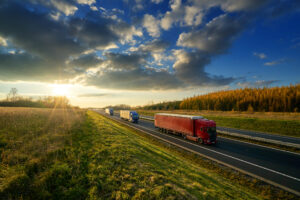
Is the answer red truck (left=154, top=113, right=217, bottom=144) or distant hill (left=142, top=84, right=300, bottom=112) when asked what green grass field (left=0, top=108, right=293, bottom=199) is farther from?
distant hill (left=142, top=84, right=300, bottom=112)

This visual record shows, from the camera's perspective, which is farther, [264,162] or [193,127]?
[193,127]

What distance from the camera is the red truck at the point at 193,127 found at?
1794 cm

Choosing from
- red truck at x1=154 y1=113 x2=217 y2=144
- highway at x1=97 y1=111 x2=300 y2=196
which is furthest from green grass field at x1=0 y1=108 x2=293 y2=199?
red truck at x1=154 y1=113 x2=217 y2=144

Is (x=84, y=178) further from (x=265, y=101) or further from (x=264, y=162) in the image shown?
(x=265, y=101)

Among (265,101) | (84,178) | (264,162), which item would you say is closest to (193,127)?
(264,162)

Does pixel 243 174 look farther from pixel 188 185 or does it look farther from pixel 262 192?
pixel 188 185

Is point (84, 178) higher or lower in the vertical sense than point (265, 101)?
lower

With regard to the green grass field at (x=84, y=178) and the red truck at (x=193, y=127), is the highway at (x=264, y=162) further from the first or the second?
the red truck at (x=193, y=127)

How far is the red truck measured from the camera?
1794 centimetres

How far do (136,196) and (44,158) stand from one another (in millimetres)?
5738

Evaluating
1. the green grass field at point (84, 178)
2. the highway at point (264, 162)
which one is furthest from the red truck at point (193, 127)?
the green grass field at point (84, 178)

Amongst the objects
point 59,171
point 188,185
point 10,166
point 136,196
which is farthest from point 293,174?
point 10,166

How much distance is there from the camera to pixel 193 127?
1964 centimetres

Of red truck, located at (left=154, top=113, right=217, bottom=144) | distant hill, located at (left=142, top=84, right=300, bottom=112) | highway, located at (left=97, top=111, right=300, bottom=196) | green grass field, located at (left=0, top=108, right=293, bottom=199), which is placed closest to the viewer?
green grass field, located at (left=0, top=108, right=293, bottom=199)
